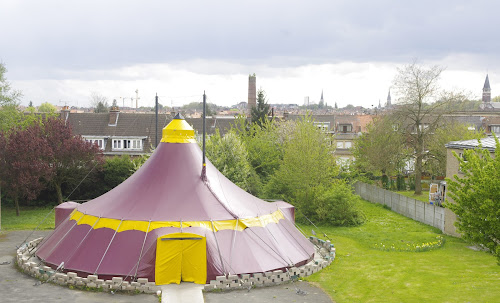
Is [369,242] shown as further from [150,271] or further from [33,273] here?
[33,273]

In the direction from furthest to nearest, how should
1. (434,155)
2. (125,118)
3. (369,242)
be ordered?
1. (125,118)
2. (434,155)
3. (369,242)

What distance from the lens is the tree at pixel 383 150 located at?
47.7m

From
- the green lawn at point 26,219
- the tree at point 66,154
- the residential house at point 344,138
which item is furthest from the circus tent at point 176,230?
the residential house at point 344,138

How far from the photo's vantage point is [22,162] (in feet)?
108

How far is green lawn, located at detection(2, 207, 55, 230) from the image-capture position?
3050 cm

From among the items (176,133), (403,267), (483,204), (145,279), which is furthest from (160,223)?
(483,204)

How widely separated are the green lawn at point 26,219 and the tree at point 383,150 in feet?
94.1

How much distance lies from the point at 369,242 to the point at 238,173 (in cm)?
1063

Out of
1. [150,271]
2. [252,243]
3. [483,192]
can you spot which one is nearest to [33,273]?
[150,271]

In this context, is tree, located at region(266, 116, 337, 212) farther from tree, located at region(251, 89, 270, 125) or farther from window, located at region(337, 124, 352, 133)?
window, located at region(337, 124, 352, 133)

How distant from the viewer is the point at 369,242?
27.5m

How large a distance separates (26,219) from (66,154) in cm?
488

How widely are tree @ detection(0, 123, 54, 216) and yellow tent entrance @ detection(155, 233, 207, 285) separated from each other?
18.1m

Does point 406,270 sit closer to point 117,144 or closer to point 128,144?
point 128,144
